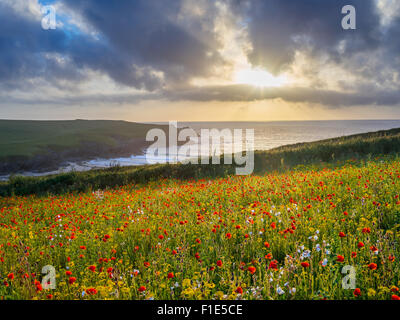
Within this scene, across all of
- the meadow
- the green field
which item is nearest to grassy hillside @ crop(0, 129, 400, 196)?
the green field

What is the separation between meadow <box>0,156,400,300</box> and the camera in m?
2.55

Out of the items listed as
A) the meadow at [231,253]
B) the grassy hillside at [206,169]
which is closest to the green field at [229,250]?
the meadow at [231,253]

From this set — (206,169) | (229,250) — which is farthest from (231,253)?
(206,169)

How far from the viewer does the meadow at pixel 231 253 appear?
2.55 meters

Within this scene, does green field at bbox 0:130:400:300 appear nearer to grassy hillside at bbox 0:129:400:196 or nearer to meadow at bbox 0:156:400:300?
meadow at bbox 0:156:400:300

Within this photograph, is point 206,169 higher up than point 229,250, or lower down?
higher up

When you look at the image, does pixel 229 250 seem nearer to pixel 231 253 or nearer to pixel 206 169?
pixel 231 253

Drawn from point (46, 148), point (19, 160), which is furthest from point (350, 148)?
point (46, 148)

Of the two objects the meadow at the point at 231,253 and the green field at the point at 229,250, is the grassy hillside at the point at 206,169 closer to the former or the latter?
the green field at the point at 229,250

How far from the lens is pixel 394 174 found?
6.52 m

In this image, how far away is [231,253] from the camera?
141 inches

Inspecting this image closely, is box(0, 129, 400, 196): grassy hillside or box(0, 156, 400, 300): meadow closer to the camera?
box(0, 156, 400, 300): meadow

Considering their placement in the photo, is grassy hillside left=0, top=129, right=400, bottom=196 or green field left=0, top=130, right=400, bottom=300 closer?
green field left=0, top=130, right=400, bottom=300
